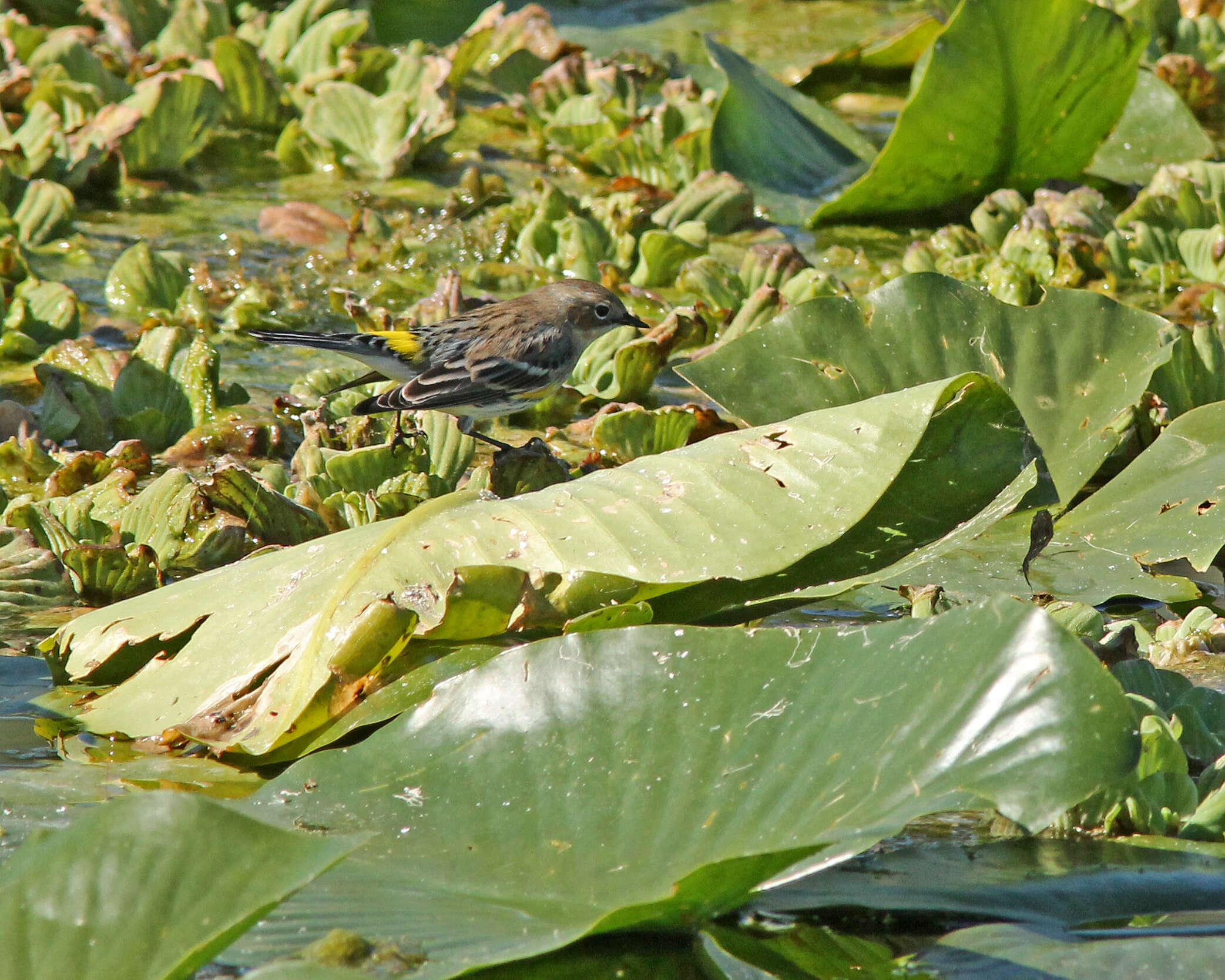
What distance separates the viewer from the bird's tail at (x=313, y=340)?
4.67m

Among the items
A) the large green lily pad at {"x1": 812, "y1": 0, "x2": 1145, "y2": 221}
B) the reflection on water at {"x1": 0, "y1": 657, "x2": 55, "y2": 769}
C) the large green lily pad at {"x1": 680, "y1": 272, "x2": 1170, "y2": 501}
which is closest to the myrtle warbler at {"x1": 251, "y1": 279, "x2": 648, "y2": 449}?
the large green lily pad at {"x1": 680, "y1": 272, "x2": 1170, "y2": 501}

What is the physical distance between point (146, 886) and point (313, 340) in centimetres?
342

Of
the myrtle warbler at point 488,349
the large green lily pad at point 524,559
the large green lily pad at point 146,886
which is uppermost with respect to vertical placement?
the large green lily pad at point 146,886

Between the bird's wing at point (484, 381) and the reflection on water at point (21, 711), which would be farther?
the bird's wing at point (484, 381)

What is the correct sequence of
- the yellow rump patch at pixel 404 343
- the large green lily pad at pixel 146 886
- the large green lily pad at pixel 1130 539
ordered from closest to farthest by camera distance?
the large green lily pad at pixel 146 886 → the large green lily pad at pixel 1130 539 → the yellow rump patch at pixel 404 343

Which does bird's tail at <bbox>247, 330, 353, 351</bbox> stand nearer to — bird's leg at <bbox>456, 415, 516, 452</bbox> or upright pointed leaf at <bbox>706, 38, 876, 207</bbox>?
bird's leg at <bbox>456, 415, 516, 452</bbox>

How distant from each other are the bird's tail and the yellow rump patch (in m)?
0.15

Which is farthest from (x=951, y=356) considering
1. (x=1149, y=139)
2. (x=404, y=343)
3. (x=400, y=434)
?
(x=1149, y=139)

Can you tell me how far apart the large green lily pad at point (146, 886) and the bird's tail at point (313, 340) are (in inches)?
131

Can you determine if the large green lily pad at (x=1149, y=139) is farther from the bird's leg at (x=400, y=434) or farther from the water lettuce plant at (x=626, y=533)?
the bird's leg at (x=400, y=434)

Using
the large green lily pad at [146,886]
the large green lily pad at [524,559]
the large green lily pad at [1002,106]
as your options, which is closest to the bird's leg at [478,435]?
the large green lily pad at [524,559]

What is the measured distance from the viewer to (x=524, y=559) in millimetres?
2678

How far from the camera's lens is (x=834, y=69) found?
7543 mm

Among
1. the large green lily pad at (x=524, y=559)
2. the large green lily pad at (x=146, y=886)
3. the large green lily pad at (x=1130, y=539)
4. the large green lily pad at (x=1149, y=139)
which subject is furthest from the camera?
the large green lily pad at (x=1149, y=139)
